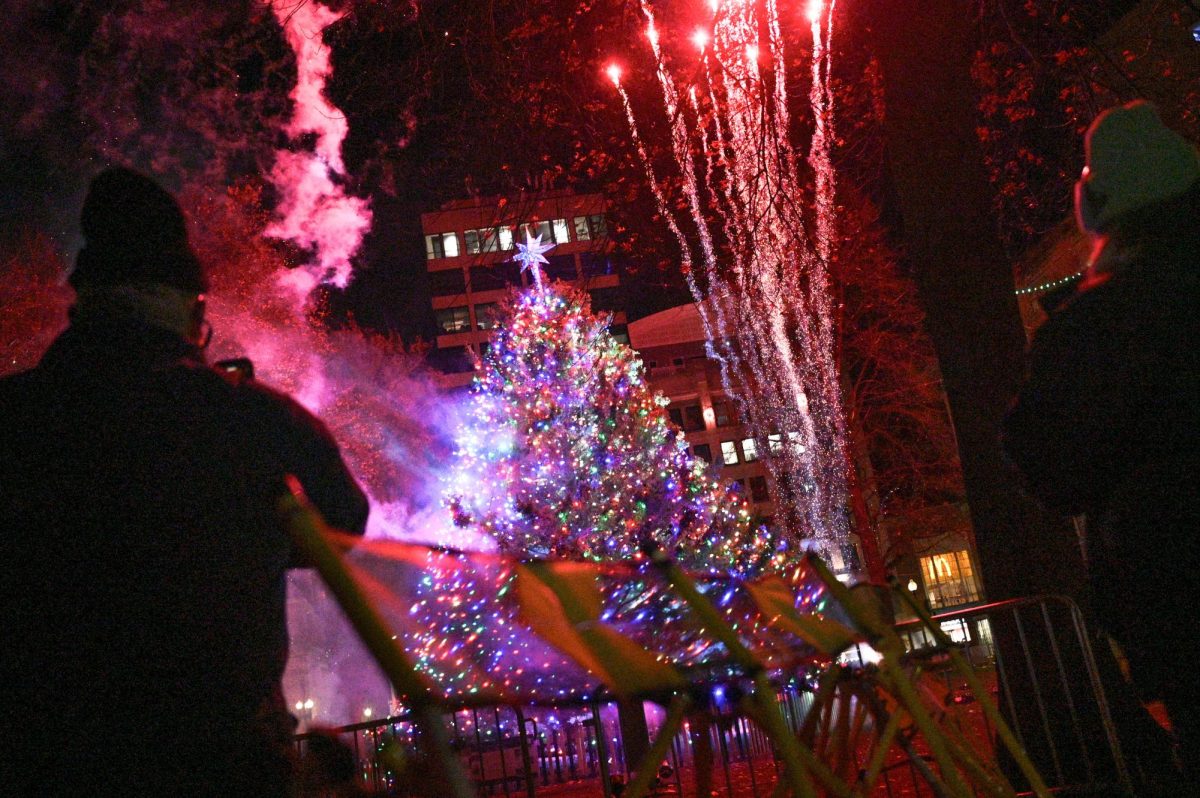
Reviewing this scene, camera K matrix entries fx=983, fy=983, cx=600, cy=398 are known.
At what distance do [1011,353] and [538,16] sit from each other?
6.09m

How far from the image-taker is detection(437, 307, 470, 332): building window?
230ft

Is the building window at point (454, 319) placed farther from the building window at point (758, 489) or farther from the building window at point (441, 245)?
the building window at point (758, 489)

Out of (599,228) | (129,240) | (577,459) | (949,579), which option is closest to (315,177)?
(599,228)

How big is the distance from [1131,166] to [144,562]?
2.46 m

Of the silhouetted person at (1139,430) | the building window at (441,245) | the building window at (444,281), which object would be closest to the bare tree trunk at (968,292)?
the silhouetted person at (1139,430)

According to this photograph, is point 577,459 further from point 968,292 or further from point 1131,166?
point 1131,166

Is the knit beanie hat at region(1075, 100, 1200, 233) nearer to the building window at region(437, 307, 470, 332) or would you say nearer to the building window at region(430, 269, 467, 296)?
the building window at region(437, 307, 470, 332)

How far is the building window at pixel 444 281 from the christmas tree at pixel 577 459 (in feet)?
148

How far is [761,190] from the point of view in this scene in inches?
395

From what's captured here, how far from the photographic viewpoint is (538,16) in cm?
990

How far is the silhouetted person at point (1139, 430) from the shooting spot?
2.19 m

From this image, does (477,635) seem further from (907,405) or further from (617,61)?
(907,405)

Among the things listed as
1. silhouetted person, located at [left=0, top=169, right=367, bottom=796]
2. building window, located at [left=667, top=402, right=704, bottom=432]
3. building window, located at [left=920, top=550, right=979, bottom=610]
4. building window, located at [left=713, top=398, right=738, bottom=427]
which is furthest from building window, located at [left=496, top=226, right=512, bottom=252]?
building window, located at [left=920, top=550, right=979, bottom=610]

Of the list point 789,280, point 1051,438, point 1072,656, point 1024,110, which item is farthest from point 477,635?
point 789,280
